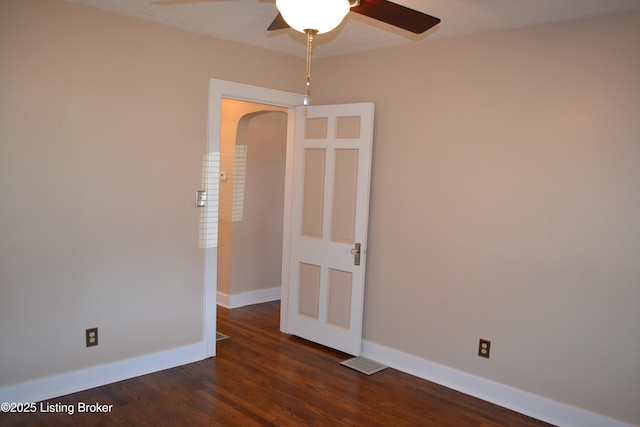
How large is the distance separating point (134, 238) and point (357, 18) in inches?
84.2

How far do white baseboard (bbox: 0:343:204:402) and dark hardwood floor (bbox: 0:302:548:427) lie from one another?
2.2 inches

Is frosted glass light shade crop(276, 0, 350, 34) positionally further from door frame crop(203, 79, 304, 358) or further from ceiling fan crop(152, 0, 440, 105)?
door frame crop(203, 79, 304, 358)

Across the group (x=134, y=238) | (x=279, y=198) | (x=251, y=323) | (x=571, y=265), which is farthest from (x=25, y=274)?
(x=571, y=265)

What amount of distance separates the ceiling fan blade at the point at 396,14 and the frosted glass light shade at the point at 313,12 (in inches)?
9.7

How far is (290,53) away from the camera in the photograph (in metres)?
3.96

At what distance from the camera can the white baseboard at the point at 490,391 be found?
2.80 m

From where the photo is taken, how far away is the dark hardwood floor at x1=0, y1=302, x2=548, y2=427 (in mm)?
2770

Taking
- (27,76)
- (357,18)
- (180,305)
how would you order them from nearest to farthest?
(27,76) < (357,18) < (180,305)

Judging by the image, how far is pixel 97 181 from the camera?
3.05m

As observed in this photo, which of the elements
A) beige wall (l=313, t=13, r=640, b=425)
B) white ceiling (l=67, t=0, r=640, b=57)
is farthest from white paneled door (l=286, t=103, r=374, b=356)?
white ceiling (l=67, t=0, r=640, b=57)

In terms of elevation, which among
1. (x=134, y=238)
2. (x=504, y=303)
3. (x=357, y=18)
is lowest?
(x=504, y=303)

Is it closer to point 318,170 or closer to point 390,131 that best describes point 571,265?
point 390,131

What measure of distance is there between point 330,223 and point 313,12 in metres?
2.35

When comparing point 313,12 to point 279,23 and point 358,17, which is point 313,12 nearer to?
point 279,23
